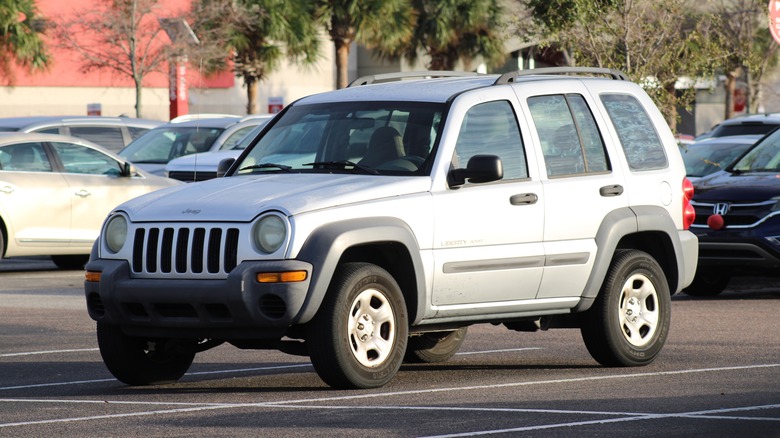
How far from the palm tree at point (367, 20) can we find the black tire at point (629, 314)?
31461mm

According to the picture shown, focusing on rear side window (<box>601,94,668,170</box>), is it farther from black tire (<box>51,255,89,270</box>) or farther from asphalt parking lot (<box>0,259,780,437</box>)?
black tire (<box>51,255,89,270</box>)

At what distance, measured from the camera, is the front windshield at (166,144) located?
2295 centimetres

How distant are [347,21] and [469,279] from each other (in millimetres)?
33240

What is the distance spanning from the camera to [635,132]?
1054cm

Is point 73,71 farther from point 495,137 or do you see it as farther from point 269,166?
point 495,137

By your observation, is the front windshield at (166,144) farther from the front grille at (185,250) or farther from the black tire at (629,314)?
the front grille at (185,250)

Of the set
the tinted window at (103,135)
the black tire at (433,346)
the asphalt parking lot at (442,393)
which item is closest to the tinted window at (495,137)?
the asphalt parking lot at (442,393)

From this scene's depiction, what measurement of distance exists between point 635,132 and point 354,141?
2030 mm

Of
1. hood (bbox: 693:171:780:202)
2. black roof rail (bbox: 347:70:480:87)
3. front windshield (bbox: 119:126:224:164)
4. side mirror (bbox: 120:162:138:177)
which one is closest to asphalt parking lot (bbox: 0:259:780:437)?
black roof rail (bbox: 347:70:480:87)

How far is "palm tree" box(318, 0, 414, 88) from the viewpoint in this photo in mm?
41406

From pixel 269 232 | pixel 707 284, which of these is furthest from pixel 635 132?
pixel 707 284

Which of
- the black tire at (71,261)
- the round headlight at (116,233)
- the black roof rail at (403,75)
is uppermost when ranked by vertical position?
the black roof rail at (403,75)

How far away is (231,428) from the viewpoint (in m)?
7.59

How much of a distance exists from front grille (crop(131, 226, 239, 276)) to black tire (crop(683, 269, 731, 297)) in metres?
8.50
